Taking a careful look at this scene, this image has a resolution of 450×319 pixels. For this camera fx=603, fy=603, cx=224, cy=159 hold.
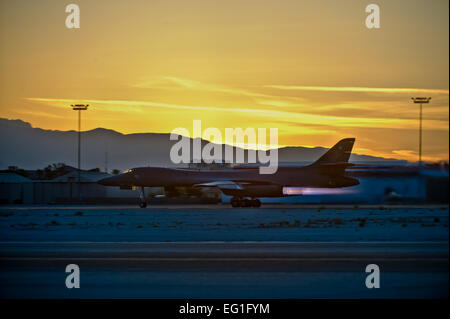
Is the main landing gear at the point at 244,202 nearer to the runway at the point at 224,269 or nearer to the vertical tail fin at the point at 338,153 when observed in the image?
the vertical tail fin at the point at 338,153

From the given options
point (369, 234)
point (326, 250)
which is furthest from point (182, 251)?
point (369, 234)

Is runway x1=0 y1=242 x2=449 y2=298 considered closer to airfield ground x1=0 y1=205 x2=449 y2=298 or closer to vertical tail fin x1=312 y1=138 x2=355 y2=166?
airfield ground x1=0 y1=205 x2=449 y2=298

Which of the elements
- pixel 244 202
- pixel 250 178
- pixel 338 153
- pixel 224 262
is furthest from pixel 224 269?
pixel 338 153

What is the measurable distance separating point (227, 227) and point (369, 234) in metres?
7.91

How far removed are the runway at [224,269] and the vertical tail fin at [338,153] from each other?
31362 millimetres

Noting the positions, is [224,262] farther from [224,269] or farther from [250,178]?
[250,178]

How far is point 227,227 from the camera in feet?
107

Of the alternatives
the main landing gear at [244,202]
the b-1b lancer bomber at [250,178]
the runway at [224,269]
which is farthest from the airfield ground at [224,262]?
the main landing gear at [244,202]

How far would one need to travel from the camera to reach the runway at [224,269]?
12758 mm

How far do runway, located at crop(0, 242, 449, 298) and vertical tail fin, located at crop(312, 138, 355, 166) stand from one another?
103 ft

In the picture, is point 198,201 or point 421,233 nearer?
point 421,233

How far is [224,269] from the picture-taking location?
16.0 metres
